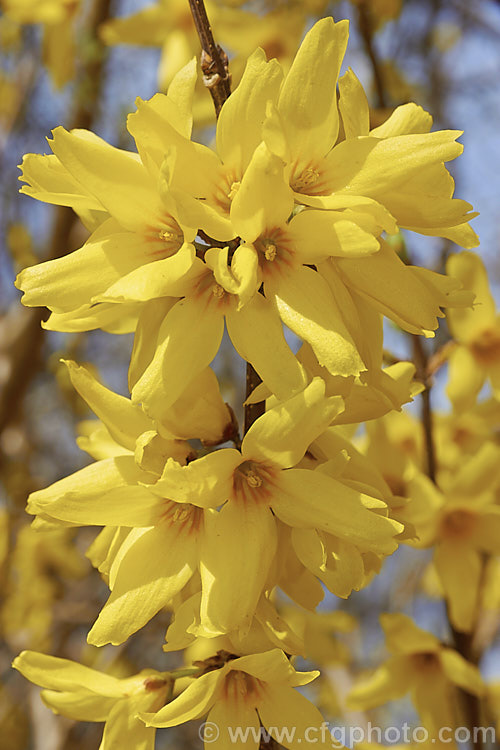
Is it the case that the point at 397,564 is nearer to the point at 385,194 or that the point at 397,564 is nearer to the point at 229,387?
the point at 229,387

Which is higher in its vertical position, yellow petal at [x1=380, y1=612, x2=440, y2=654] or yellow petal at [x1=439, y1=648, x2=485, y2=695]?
yellow petal at [x1=380, y1=612, x2=440, y2=654]

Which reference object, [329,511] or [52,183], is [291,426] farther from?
[52,183]

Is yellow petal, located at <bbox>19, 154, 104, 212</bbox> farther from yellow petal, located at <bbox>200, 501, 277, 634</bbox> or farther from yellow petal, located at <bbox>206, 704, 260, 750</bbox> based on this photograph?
yellow petal, located at <bbox>206, 704, 260, 750</bbox>

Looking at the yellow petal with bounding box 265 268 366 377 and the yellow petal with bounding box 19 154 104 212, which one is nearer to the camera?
the yellow petal with bounding box 265 268 366 377

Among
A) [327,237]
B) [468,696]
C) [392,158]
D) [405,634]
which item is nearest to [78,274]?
[327,237]

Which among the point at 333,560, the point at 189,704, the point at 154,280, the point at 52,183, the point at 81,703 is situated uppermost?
the point at 52,183

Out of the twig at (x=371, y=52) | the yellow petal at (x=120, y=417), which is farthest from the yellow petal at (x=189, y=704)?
the twig at (x=371, y=52)

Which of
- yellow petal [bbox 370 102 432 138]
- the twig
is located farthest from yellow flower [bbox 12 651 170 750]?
the twig
